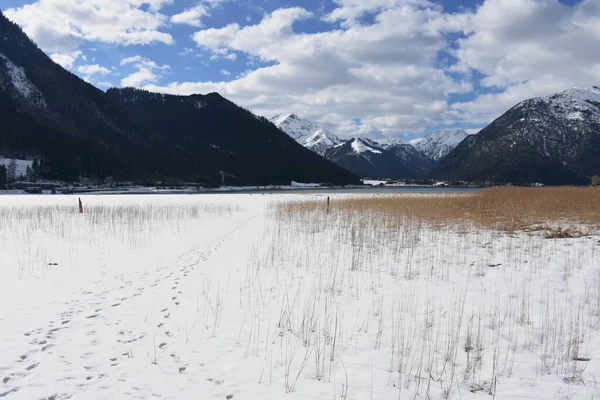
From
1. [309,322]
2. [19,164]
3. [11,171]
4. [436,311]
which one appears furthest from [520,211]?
[19,164]

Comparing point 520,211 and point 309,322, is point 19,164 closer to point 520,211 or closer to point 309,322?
point 520,211

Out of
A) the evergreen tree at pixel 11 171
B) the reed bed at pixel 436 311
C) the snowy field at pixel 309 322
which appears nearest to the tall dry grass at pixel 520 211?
the reed bed at pixel 436 311

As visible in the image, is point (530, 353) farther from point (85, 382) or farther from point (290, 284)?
point (85, 382)

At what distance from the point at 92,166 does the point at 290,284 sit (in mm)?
171295

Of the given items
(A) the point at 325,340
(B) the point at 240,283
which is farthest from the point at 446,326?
(B) the point at 240,283

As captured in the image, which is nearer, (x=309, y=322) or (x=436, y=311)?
(x=309, y=322)

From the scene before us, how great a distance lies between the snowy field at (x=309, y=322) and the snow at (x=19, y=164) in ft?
491

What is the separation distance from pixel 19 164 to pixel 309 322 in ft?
551

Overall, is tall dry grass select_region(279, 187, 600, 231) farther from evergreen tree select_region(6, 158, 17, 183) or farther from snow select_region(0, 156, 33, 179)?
snow select_region(0, 156, 33, 179)

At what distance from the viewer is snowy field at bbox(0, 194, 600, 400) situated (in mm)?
4023

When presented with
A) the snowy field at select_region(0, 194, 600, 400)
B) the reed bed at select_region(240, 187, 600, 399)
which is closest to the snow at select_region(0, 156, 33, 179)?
the snowy field at select_region(0, 194, 600, 400)

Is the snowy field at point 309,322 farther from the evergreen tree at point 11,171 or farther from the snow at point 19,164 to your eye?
the snow at point 19,164

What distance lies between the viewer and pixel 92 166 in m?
153

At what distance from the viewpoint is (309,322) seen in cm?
581
